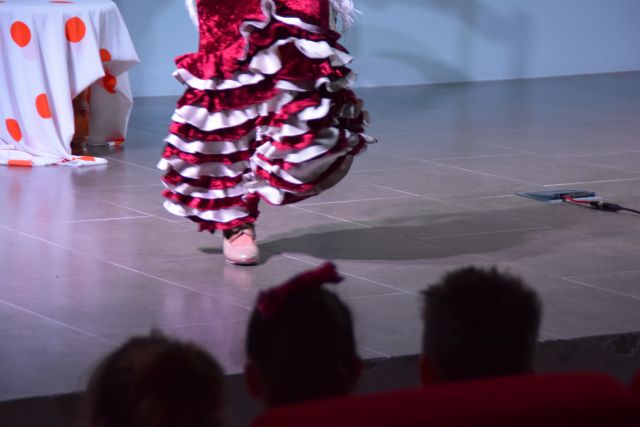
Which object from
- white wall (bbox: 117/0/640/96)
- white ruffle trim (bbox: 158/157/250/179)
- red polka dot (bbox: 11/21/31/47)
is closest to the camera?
white ruffle trim (bbox: 158/157/250/179)

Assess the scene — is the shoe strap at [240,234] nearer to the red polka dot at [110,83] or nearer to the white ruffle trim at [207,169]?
the white ruffle trim at [207,169]

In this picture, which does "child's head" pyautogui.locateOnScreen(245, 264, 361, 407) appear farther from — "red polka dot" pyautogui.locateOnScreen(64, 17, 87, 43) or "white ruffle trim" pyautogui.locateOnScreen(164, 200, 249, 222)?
"red polka dot" pyautogui.locateOnScreen(64, 17, 87, 43)

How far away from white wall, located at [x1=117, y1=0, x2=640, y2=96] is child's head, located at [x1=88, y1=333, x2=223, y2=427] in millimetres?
5599

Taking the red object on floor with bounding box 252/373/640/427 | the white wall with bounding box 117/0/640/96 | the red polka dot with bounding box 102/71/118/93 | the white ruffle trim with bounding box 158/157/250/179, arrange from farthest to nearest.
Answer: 1. the white wall with bounding box 117/0/640/96
2. the red polka dot with bounding box 102/71/118/93
3. the white ruffle trim with bounding box 158/157/250/179
4. the red object on floor with bounding box 252/373/640/427

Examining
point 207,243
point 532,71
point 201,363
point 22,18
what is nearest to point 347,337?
point 201,363

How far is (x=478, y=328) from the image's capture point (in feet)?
3.74

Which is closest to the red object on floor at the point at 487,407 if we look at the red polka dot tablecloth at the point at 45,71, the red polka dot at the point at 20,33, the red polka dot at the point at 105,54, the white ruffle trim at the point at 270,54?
the white ruffle trim at the point at 270,54

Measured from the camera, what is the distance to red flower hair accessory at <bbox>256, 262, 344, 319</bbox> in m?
1.10

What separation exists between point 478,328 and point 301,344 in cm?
18

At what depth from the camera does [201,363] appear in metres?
1.00

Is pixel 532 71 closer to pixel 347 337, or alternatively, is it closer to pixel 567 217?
pixel 567 217

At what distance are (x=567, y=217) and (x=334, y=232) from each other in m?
0.67

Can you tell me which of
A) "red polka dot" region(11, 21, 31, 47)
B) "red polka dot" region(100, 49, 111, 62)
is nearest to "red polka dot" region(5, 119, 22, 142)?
"red polka dot" region(11, 21, 31, 47)

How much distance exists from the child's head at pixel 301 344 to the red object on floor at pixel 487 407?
0.18 meters
